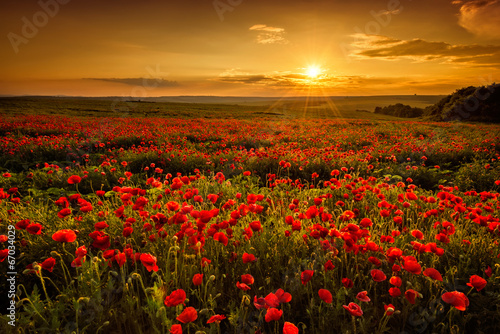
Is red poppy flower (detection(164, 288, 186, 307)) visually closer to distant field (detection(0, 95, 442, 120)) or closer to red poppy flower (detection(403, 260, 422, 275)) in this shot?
red poppy flower (detection(403, 260, 422, 275))

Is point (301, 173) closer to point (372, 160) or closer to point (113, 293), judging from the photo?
point (372, 160)

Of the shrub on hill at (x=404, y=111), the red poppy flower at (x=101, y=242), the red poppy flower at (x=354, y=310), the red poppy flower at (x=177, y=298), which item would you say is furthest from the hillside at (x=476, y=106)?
the red poppy flower at (x=101, y=242)

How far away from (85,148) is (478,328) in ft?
37.8

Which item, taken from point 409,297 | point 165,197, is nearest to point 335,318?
point 409,297

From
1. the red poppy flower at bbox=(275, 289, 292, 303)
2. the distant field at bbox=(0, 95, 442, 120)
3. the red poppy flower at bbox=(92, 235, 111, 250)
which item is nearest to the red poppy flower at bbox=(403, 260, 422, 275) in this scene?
the red poppy flower at bbox=(275, 289, 292, 303)

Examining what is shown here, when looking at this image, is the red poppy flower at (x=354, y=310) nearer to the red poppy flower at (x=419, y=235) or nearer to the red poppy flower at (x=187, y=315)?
the red poppy flower at (x=187, y=315)

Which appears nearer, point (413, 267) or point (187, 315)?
point (187, 315)

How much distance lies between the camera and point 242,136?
12.8 m

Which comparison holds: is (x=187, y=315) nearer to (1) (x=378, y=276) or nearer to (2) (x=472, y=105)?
(1) (x=378, y=276)

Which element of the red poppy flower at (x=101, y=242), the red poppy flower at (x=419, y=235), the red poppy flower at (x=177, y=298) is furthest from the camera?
the red poppy flower at (x=419, y=235)

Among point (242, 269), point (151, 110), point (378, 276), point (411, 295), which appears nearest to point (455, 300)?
point (411, 295)

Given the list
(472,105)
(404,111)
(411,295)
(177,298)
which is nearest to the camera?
(177,298)

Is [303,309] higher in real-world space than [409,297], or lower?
lower

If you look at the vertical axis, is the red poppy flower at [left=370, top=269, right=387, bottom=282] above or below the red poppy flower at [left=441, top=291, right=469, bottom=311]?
below
